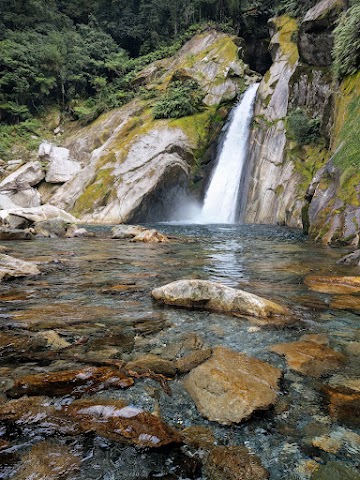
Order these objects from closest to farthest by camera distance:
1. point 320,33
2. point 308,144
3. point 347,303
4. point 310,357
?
point 310,357 < point 347,303 < point 320,33 < point 308,144

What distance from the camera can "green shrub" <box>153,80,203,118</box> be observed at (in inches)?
941

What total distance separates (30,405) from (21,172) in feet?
80.1

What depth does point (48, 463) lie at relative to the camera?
1.72m

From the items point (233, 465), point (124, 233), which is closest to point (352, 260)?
point (233, 465)

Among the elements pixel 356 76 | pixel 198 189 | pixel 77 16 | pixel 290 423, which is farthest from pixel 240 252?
pixel 77 16

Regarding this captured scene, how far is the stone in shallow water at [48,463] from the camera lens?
1.64m

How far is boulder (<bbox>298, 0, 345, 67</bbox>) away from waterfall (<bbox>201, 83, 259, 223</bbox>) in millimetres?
5964

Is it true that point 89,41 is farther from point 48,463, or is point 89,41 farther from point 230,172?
point 48,463

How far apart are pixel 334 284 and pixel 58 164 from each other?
23.6 meters

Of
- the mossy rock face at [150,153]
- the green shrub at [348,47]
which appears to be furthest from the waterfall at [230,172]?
the green shrub at [348,47]

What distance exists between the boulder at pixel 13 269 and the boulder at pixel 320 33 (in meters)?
16.4

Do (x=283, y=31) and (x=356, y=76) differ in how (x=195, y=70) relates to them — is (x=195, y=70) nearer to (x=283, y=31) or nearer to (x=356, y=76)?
(x=283, y=31)

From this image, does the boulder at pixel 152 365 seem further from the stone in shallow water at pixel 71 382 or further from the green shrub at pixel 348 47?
the green shrub at pixel 348 47

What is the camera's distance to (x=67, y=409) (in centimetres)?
215
